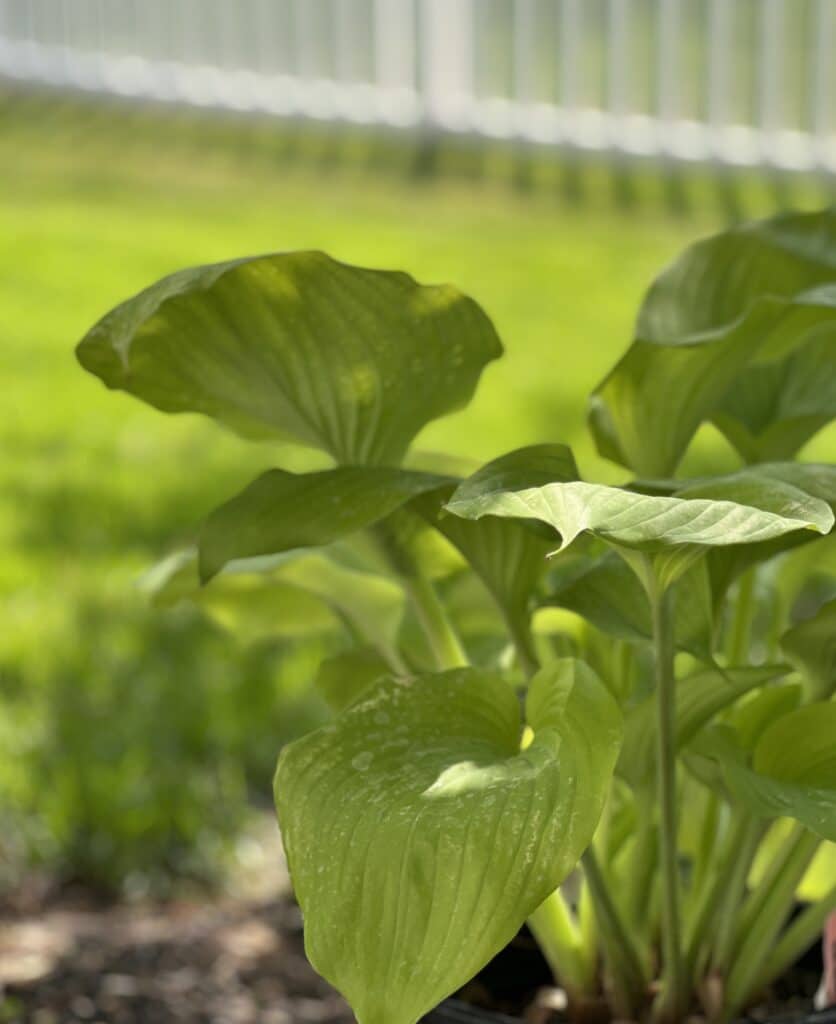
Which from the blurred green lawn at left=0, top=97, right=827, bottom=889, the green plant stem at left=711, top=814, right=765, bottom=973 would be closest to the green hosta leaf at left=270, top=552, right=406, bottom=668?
the green plant stem at left=711, top=814, right=765, bottom=973

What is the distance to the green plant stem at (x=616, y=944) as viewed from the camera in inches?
52.4

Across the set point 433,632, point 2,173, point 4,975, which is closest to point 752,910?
point 433,632

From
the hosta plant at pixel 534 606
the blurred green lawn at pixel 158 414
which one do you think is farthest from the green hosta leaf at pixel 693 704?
the blurred green lawn at pixel 158 414

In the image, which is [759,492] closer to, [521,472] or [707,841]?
[521,472]

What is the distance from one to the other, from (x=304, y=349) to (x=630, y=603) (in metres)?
0.32

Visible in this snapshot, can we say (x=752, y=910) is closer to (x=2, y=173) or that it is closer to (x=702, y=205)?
(x=702, y=205)

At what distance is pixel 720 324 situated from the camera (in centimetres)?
148

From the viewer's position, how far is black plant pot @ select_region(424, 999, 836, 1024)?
1264mm

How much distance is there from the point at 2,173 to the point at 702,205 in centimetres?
263

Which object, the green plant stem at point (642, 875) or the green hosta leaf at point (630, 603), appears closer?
the green hosta leaf at point (630, 603)

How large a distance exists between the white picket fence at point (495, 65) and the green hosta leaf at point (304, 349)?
5047mm

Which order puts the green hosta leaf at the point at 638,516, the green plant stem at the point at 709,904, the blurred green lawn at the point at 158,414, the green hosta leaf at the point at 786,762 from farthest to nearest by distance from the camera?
the blurred green lawn at the point at 158,414 < the green plant stem at the point at 709,904 < the green hosta leaf at the point at 786,762 < the green hosta leaf at the point at 638,516

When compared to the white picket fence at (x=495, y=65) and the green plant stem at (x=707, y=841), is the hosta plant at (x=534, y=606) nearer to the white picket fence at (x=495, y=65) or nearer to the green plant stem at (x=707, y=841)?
the green plant stem at (x=707, y=841)

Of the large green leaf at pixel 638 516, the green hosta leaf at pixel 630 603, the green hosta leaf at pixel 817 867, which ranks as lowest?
the green hosta leaf at pixel 817 867
